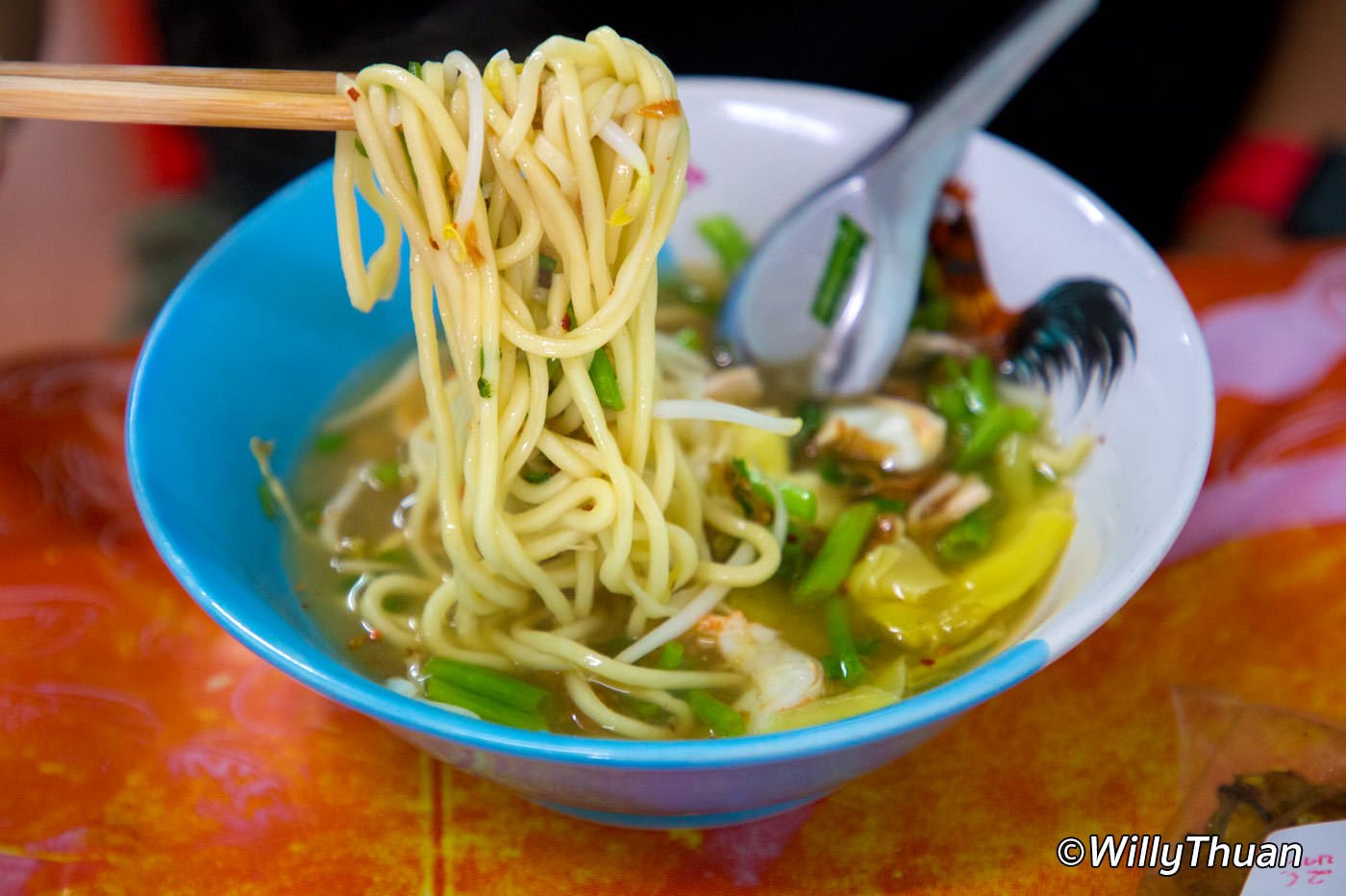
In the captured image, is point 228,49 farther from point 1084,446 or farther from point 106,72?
point 1084,446

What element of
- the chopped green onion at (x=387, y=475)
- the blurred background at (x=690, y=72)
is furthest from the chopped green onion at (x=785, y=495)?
the blurred background at (x=690, y=72)

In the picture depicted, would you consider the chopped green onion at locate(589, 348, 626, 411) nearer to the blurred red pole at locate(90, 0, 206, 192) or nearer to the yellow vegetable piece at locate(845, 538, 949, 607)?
the yellow vegetable piece at locate(845, 538, 949, 607)

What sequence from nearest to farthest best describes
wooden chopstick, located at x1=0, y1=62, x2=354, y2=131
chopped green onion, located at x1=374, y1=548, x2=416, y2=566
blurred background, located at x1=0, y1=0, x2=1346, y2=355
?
wooden chopstick, located at x1=0, y1=62, x2=354, y2=131
chopped green onion, located at x1=374, y1=548, x2=416, y2=566
blurred background, located at x1=0, y1=0, x2=1346, y2=355

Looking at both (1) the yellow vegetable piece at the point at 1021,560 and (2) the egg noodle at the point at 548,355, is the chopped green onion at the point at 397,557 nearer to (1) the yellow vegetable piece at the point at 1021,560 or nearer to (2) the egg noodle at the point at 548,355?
(2) the egg noodle at the point at 548,355

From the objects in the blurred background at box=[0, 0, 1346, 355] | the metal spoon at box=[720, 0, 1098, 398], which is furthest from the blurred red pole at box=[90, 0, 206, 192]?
the metal spoon at box=[720, 0, 1098, 398]

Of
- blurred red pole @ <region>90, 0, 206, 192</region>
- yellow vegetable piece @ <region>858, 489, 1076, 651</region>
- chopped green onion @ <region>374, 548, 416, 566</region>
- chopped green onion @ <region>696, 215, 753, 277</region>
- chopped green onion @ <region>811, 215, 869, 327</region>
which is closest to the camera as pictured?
yellow vegetable piece @ <region>858, 489, 1076, 651</region>

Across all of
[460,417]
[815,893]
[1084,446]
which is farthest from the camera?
[1084,446]

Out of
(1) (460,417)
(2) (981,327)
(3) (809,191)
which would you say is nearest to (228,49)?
(3) (809,191)
